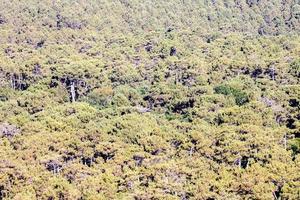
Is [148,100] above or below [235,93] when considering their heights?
below

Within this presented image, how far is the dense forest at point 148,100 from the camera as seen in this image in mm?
32469

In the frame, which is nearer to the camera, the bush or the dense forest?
the dense forest

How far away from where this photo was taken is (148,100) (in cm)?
5372

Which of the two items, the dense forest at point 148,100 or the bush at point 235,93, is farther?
the bush at point 235,93

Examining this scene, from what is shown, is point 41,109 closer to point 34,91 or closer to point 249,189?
point 34,91

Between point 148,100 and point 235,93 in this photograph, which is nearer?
point 235,93

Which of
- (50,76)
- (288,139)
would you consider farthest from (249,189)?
(50,76)

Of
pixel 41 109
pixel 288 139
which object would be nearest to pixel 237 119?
pixel 288 139

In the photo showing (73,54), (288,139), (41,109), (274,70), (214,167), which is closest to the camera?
(214,167)

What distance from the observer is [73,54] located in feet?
219

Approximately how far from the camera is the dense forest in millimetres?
32469

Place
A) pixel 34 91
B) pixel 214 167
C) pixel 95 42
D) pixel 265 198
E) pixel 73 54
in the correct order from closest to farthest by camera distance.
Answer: pixel 265 198
pixel 214 167
pixel 34 91
pixel 73 54
pixel 95 42

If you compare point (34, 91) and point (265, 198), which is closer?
point (265, 198)

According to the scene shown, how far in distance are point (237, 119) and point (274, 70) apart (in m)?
18.7
